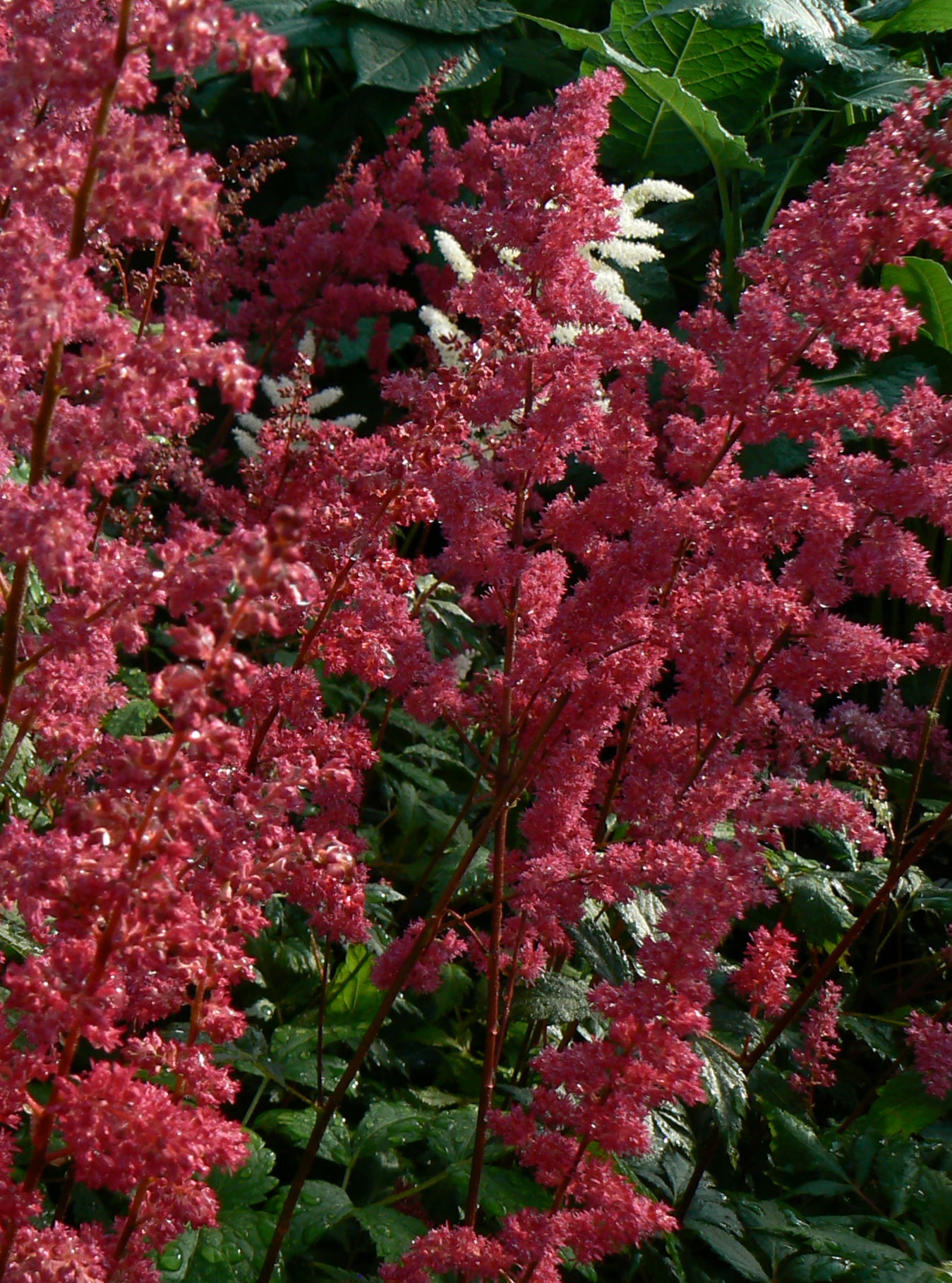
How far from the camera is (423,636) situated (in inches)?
72.6

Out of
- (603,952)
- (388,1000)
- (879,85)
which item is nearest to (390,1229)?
(388,1000)

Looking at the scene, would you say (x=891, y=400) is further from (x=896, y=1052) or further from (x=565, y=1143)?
(x=565, y=1143)

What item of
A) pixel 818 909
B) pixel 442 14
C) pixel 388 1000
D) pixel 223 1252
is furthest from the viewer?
pixel 442 14

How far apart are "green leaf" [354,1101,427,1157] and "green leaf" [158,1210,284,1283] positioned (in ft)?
0.74

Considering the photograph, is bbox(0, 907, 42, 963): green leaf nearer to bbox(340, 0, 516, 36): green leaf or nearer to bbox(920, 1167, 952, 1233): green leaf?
bbox(920, 1167, 952, 1233): green leaf

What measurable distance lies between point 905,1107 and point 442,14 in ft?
13.6

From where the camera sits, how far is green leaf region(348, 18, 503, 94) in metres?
4.52

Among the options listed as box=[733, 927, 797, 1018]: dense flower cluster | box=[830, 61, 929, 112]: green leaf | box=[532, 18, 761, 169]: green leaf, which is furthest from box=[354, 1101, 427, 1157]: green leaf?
box=[830, 61, 929, 112]: green leaf

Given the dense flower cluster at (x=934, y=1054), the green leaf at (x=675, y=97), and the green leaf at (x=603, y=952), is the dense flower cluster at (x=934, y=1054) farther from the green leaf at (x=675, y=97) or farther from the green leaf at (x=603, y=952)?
the green leaf at (x=675, y=97)

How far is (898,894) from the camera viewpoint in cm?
267

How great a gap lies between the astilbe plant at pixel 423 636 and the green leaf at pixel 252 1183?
0.14 metres

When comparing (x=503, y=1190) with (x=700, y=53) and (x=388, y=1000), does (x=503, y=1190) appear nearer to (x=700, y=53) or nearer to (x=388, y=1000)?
(x=388, y=1000)

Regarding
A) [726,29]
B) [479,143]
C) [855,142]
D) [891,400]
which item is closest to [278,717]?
[479,143]

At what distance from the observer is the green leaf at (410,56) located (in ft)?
14.8
